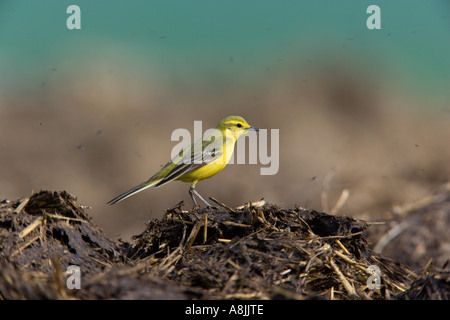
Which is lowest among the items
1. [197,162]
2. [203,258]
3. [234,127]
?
[203,258]

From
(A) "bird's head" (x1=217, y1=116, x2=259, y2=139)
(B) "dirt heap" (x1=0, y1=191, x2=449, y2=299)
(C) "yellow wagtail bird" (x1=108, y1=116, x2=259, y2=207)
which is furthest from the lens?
(A) "bird's head" (x1=217, y1=116, x2=259, y2=139)

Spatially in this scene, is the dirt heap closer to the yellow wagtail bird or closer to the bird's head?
the yellow wagtail bird

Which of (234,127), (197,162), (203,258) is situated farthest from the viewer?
(234,127)

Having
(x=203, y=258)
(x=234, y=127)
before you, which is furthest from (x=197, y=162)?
(x=203, y=258)

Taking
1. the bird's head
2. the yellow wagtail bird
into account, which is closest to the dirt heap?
the yellow wagtail bird

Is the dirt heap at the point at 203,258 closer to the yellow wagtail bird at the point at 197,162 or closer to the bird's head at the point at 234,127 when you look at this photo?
the yellow wagtail bird at the point at 197,162

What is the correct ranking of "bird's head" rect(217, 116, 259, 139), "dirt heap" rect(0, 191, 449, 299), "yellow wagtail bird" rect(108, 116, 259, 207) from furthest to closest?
1. "bird's head" rect(217, 116, 259, 139)
2. "yellow wagtail bird" rect(108, 116, 259, 207)
3. "dirt heap" rect(0, 191, 449, 299)

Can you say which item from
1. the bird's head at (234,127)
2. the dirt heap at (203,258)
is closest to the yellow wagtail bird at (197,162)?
the bird's head at (234,127)

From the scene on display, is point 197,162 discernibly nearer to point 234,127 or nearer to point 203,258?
point 234,127

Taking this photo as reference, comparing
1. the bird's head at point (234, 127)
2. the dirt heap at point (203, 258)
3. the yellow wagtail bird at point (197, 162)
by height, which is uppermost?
the bird's head at point (234, 127)
